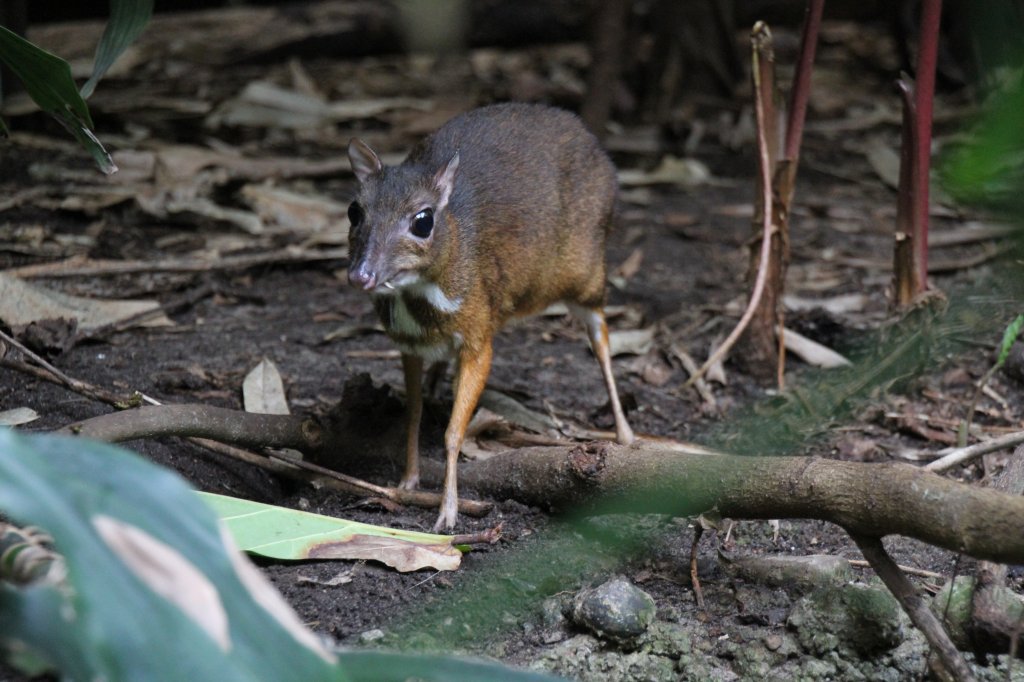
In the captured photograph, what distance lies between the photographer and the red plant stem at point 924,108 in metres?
4.39

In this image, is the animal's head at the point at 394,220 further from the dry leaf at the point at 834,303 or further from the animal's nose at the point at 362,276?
the dry leaf at the point at 834,303

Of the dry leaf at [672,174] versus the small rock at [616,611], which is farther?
the dry leaf at [672,174]

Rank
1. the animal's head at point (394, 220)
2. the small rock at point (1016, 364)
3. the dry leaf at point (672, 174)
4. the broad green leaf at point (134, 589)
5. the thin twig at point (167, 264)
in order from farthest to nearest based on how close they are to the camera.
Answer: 1. the dry leaf at point (672, 174)
2. the thin twig at point (167, 264)
3. the small rock at point (1016, 364)
4. the animal's head at point (394, 220)
5. the broad green leaf at point (134, 589)

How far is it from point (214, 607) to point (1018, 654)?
219cm

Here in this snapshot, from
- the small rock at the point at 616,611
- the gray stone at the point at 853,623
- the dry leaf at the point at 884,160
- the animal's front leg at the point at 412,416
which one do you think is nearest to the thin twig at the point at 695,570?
the small rock at the point at 616,611

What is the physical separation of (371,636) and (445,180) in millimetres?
1754

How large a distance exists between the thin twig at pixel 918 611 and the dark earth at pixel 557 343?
0.14m

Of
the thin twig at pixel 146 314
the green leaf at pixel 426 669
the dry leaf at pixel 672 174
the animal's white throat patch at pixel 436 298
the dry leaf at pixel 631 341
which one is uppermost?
the green leaf at pixel 426 669

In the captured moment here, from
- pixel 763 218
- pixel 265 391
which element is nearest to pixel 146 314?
pixel 265 391

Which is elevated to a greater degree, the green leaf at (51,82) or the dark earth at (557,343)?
the green leaf at (51,82)

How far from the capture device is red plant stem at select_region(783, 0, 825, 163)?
15.2 feet

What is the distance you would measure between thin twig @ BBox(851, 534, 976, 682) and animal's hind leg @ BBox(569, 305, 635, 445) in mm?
1911

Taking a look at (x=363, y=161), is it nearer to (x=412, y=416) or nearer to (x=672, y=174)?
(x=412, y=416)

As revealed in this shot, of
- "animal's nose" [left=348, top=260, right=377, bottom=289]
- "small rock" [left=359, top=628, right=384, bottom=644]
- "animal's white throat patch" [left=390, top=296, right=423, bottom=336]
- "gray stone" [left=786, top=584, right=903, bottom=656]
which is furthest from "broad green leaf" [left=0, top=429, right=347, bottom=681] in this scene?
"animal's white throat patch" [left=390, top=296, right=423, bottom=336]
